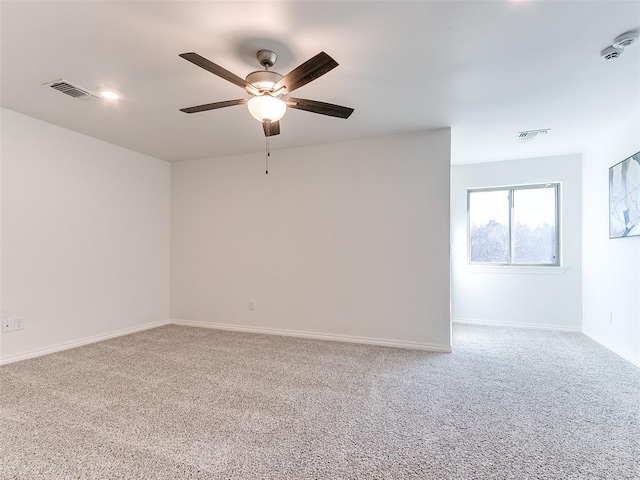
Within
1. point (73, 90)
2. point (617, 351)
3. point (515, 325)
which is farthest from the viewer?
point (515, 325)

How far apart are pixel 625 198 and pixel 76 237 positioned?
5.77 m

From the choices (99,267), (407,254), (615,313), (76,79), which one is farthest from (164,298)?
(615,313)

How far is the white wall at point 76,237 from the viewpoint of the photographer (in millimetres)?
3238

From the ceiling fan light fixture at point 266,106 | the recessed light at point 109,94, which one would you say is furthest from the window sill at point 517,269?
the recessed light at point 109,94

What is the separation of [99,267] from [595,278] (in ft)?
19.5

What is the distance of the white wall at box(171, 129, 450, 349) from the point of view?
12.1 ft

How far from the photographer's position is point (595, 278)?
409cm

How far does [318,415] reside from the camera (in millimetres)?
2158

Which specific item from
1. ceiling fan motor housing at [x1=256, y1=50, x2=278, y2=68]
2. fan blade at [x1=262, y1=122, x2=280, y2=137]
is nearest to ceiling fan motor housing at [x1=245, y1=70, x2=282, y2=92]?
ceiling fan motor housing at [x1=256, y1=50, x2=278, y2=68]

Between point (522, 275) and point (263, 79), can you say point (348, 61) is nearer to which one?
point (263, 79)

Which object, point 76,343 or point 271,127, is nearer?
point 271,127

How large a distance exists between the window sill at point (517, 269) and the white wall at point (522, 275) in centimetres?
1

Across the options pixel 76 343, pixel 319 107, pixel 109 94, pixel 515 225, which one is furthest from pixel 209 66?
pixel 515 225

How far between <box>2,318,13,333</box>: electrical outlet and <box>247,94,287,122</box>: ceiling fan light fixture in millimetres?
3106
